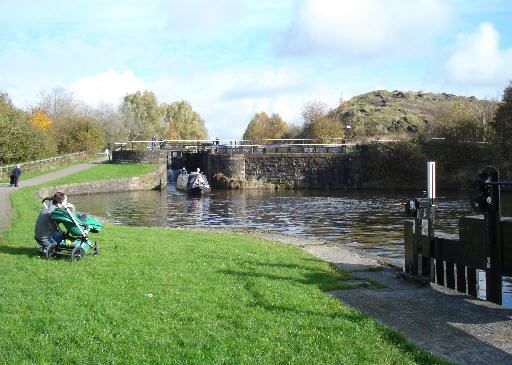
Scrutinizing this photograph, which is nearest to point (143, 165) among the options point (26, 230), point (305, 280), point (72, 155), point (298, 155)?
point (72, 155)

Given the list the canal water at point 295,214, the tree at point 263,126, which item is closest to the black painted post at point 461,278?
the canal water at point 295,214

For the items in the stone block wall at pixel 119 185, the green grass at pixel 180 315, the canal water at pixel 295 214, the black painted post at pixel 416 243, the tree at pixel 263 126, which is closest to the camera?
the green grass at pixel 180 315

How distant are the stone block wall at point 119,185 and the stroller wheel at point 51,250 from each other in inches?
864

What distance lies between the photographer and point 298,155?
4803 centimetres

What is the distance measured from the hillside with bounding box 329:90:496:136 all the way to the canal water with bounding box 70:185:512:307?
37468 millimetres

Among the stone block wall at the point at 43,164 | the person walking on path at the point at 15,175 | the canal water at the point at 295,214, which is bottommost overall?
the canal water at the point at 295,214

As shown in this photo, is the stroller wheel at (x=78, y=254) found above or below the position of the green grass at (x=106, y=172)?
below

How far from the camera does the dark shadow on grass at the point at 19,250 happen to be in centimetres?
995

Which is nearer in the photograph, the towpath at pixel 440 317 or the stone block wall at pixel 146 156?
the towpath at pixel 440 317

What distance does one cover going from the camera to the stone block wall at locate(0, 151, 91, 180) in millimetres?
36253

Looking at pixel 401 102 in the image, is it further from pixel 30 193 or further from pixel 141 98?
pixel 30 193

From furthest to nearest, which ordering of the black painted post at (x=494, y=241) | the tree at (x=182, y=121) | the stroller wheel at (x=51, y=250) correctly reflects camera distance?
1. the tree at (x=182, y=121)
2. the stroller wheel at (x=51, y=250)
3. the black painted post at (x=494, y=241)

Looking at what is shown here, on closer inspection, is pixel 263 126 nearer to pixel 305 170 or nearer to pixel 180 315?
pixel 305 170

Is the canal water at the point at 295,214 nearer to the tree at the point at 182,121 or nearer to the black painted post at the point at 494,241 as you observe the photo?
the black painted post at the point at 494,241
